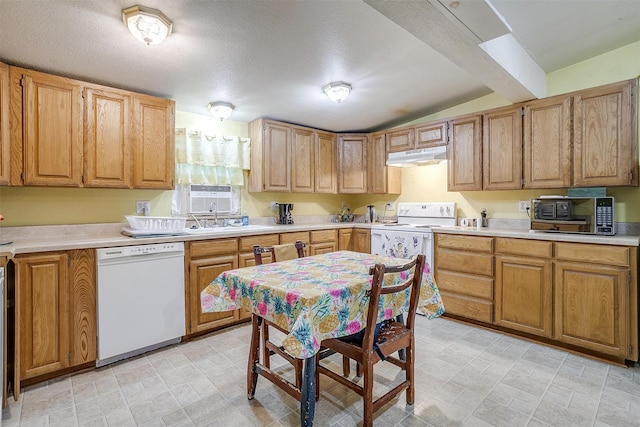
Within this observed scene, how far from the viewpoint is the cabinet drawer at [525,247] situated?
8.66 ft

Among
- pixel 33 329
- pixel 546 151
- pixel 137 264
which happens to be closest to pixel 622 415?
pixel 546 151

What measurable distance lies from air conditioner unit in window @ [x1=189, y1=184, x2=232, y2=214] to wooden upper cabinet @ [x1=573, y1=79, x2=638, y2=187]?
3427 mm

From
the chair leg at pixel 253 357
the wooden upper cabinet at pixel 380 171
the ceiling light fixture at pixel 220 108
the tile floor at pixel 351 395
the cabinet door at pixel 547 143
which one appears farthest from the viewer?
the wooden upper cabinet at pixel 380 171

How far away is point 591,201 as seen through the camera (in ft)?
8.71

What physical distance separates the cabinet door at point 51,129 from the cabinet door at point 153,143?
41 cm

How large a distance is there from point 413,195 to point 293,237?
1.77 metres

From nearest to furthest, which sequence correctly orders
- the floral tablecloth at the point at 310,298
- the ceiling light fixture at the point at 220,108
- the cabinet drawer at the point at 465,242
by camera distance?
1. the floral tablecloth at the point at 310,298
2. the cabinet drawer at the point at 465,242
3. the ceiling light fixture at the point at 220,108

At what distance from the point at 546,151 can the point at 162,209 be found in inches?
147

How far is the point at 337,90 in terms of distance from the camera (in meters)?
2.88

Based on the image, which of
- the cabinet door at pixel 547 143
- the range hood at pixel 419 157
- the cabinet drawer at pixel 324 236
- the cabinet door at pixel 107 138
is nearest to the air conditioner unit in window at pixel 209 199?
the cabinet door at pixel 107 138

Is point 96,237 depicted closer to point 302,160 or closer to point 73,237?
point 73,237

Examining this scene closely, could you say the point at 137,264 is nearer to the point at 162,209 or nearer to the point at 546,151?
the point at 162,209

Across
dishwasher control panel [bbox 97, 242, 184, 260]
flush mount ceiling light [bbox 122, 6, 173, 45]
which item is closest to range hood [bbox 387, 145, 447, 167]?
dishwasher control panel [bbox 97, 242, 184, 260]

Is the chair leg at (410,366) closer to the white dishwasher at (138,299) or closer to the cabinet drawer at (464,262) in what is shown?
the cabinet drawer at (464,262)
